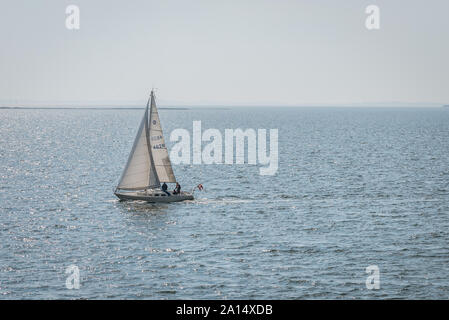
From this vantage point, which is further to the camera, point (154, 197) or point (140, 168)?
point (140, 168)

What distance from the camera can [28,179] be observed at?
299 ft

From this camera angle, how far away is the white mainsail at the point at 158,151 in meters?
71.1

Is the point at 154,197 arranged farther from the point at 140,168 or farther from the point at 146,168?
the point at 140,168

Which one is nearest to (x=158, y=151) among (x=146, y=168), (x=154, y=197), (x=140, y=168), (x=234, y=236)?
(x=146, y=168)

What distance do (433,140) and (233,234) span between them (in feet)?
416

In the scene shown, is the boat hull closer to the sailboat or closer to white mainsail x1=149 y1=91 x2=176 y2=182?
the sailboat

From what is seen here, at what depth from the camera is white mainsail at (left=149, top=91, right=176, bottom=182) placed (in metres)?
71.1

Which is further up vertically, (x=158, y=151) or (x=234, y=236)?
(x=158, y=151)

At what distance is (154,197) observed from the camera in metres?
69.7

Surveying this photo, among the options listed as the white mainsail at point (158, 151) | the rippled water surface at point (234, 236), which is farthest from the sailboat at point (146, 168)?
the rippled water surface at point (234, 236)

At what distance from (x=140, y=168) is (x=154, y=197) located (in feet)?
13.1

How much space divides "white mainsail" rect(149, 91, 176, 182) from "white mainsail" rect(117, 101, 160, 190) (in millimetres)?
696

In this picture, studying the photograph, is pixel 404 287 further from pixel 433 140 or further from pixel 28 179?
pixel 433 140
